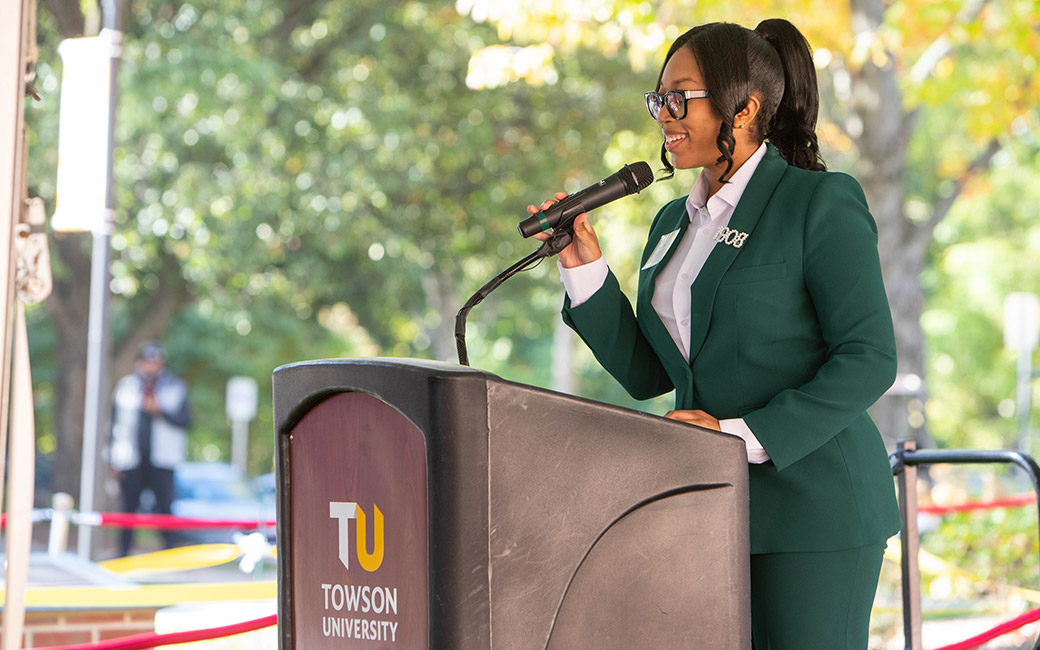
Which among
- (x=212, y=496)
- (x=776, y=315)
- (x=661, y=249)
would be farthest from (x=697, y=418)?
(x=212, y=496)

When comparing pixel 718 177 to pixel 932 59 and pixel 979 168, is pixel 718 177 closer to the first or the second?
pixel 932 59

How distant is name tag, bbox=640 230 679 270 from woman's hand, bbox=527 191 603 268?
11 cm

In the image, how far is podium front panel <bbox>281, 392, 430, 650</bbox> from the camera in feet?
4.57

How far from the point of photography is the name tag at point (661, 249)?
82.0 inches

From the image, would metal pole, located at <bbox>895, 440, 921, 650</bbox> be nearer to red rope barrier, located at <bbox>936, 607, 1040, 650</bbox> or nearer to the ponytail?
red rope barrier, located at <bbox>936, 607, 1040, 650</bbox>

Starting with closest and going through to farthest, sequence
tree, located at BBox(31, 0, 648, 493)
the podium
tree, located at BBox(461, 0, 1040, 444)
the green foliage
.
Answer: the podium
tree, located at BBox(461, 0, 1040, 444)
tree, located at BBox(31, 0, 648, 493)
the green foliage

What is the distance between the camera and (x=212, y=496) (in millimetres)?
13062

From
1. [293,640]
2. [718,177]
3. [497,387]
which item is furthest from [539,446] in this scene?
[718,177]

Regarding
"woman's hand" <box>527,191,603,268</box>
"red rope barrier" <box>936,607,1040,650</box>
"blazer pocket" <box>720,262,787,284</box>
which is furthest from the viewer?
"red rope barrier" <box>936,607,1040,650</box>

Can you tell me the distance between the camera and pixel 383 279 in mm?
16219

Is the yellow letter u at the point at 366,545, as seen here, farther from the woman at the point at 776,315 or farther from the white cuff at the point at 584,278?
the white cuff at the point at 584,278

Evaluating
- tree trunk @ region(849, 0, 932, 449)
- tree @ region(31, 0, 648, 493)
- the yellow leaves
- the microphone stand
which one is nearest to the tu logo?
the microphone stand

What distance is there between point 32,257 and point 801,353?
1486 mm

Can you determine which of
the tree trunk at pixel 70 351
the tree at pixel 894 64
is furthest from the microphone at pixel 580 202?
the tree trunk at pixel 70 351
